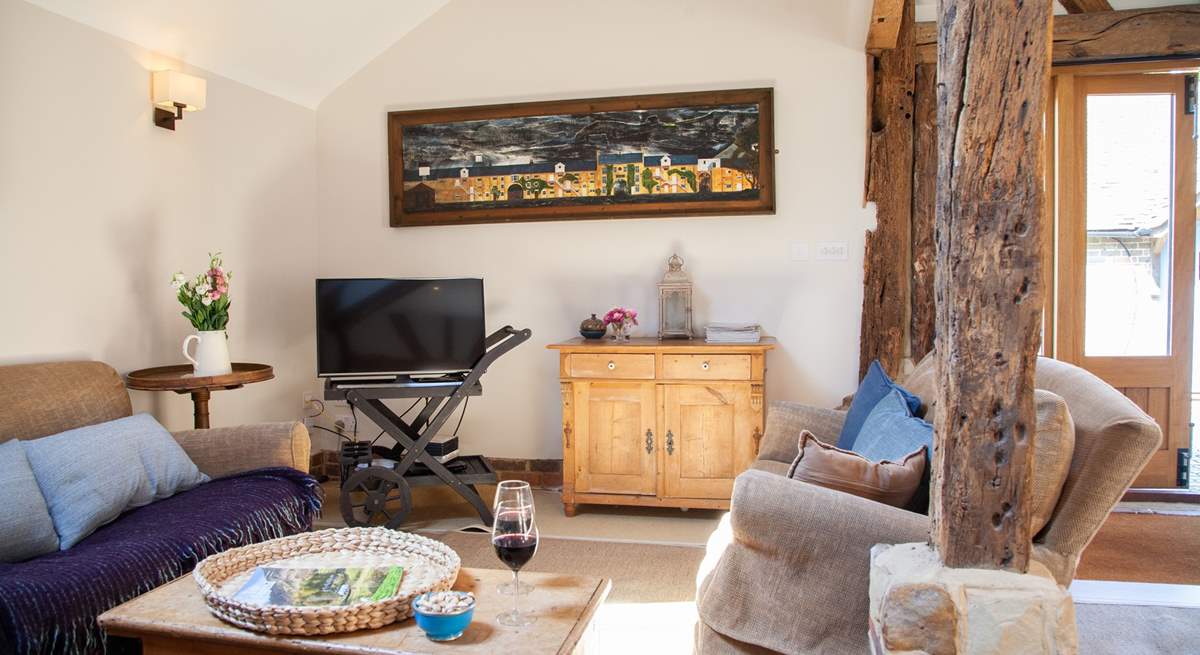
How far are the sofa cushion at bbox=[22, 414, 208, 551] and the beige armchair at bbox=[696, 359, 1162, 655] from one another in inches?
69.3

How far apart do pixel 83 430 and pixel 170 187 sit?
153 centimetres

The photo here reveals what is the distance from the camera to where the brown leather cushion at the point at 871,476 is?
2025 millimetres

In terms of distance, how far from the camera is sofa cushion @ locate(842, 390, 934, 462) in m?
2.15

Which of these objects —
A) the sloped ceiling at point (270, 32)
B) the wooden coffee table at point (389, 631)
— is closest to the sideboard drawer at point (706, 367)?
the wooden coffee table at point (389, 631)

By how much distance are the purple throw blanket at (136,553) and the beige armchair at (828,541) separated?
145 centimetres

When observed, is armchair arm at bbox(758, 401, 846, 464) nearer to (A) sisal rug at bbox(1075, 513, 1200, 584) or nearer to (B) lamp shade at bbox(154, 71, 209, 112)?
(A) sisal rug at bbox(1075, 513, 1200, 584)

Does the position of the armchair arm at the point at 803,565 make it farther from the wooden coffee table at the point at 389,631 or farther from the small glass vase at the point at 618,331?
the small glass vase at the point at 618,331

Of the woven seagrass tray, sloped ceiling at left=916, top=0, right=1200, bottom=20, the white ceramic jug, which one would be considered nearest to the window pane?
sloped ceiling at left=916, top=0, right=1200, bottom=20

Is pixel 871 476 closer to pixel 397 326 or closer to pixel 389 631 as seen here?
pixel 389 631

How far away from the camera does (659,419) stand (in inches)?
152

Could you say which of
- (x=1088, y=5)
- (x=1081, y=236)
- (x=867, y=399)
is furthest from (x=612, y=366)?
(x=1088, y=5)

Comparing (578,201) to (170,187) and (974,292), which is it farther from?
(974,292)

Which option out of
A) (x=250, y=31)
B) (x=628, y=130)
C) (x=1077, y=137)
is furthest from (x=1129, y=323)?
(x=250, y=31)

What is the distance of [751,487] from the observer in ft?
6.36
